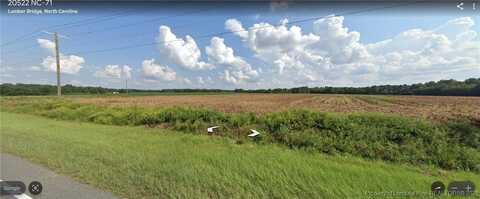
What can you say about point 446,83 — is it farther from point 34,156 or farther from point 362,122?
point 34,156

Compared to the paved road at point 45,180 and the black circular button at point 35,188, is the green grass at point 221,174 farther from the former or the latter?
the black circular button at point 35,188

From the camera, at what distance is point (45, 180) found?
3717 mm

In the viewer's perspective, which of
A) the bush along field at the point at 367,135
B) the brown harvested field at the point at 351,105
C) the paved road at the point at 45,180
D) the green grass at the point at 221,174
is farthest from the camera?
the brown harvested field at the point at 351,105

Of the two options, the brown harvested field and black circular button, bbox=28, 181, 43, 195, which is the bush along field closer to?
the brown harvested field

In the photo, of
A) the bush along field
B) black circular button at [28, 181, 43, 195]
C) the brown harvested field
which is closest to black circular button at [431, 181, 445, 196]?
the bush along field

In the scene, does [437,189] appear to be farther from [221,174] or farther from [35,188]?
[35,188]

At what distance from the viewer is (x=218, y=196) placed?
3.22m

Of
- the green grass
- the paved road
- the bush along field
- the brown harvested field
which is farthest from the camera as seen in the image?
the brown harvested field

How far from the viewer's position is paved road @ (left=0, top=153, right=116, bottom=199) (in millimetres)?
3158

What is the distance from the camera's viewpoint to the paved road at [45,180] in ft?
10.4

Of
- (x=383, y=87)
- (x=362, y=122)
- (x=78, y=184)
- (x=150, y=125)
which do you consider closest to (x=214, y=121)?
(x=150, y=125)

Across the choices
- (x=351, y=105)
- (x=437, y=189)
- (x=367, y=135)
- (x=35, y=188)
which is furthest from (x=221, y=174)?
(x=351, y=105)

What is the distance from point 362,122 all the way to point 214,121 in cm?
619

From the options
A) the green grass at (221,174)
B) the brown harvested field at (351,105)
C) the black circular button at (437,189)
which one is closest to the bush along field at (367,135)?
the green grass at (221,174)
